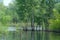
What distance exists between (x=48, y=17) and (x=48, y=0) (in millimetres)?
4457

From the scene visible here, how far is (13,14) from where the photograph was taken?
5188cm

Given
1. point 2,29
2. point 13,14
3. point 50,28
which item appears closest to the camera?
point 2,29

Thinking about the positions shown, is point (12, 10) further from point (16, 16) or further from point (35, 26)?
point (35, 26)

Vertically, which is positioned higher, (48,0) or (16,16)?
(48,0)

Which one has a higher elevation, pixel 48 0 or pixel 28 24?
pixel 48 0

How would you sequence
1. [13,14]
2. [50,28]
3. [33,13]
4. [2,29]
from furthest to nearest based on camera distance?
[13,14], [33,13], [50,28], [2,29]

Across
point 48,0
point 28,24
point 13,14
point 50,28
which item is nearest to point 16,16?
point 13,14

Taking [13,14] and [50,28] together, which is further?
[13,14]

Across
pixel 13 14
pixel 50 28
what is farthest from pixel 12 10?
pixel 50 28

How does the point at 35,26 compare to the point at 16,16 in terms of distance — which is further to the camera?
the point at 16,16

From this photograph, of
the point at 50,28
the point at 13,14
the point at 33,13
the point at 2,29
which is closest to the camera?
the point at 2,29

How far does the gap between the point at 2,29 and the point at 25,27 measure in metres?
22.4

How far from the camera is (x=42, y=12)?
48.4 meters

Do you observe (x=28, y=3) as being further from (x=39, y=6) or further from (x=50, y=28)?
(x=50, y=28)
